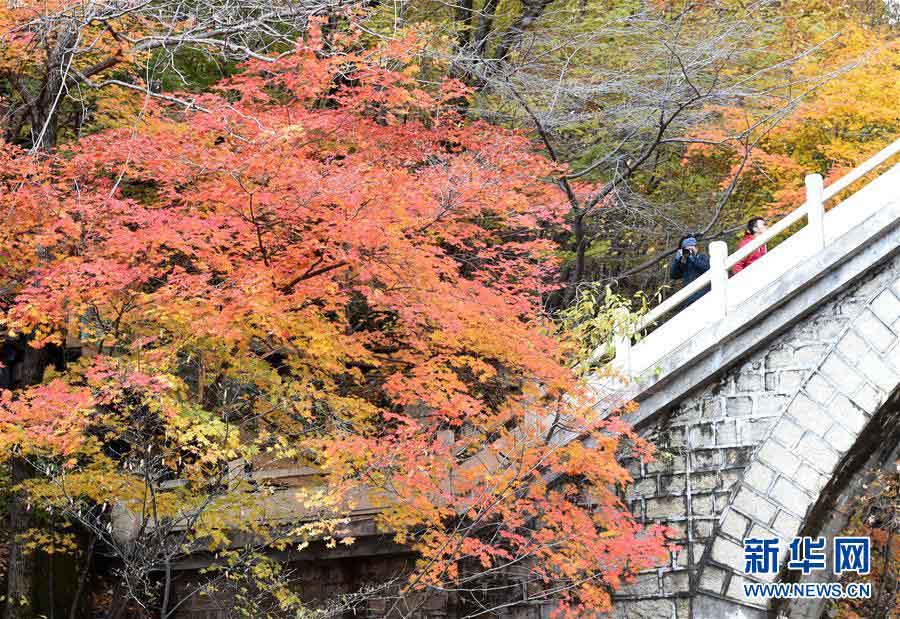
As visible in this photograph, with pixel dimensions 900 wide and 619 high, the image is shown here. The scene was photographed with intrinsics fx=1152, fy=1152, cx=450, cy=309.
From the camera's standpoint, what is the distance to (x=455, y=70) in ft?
54.5

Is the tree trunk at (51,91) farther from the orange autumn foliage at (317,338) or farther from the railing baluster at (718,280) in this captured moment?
the railing baluster at (718,280)

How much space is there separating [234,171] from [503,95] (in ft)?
21.1

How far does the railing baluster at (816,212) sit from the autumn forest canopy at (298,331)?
2221 millimetres

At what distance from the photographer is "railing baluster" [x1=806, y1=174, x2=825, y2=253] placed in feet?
39.9

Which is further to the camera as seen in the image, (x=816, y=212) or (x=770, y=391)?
(x=770, y=391)

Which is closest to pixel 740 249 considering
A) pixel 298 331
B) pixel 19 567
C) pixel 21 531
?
pixel 298 331

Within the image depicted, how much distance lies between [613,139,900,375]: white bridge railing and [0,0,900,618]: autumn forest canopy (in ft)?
1.21

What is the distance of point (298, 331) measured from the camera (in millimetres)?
11656

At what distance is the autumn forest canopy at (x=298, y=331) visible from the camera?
1130 centimetres

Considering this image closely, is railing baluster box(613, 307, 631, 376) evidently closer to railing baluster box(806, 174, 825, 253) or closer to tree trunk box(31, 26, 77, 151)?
railing baluster box(806, 174, 825, 253)

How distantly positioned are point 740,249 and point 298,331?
4801 millimetres

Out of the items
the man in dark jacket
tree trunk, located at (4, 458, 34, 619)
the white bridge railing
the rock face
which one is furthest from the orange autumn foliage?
the man in dark jacket

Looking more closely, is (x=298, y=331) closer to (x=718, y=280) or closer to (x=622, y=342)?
(x=622, y=342)

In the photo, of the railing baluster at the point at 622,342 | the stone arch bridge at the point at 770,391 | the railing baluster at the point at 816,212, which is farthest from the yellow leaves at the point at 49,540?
the railing baluster at the point at 816,212
